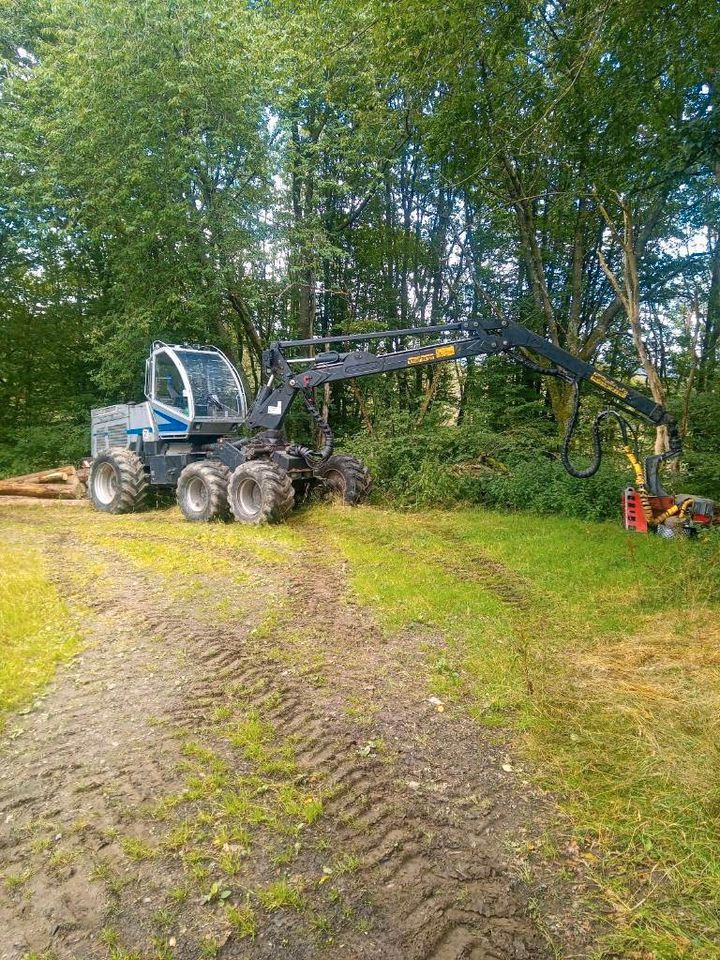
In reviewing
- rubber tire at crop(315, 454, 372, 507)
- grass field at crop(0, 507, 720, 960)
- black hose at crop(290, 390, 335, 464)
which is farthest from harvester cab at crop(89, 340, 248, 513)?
grass field at crop(0, 507, 720, 960)

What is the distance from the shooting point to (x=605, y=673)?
402 cm

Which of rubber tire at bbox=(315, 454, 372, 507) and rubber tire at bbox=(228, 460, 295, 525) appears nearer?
rubber tire at bbox=(228, 460, 295, 525)

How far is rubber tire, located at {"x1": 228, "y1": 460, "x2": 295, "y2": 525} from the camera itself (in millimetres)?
8719

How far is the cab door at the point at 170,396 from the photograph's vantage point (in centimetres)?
1039

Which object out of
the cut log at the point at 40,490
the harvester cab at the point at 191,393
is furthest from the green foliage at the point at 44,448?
the harvester cab at the point at 191,393

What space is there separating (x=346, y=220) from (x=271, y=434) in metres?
8.27

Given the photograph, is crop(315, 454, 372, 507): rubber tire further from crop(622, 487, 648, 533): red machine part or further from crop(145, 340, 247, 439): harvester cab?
crop(622, 487, 648, 533): red machine part

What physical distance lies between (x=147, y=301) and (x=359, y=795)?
13.5 m

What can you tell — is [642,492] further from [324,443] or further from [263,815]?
[263,815]

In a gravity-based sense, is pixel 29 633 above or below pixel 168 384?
below

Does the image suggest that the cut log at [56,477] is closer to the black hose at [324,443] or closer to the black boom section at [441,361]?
the black boom section at [441,361]

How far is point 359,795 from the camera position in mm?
2762

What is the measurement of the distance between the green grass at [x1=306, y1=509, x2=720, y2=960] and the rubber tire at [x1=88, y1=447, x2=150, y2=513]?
4.81 m

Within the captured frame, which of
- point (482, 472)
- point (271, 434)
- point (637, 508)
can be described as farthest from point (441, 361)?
point (637, 508)
